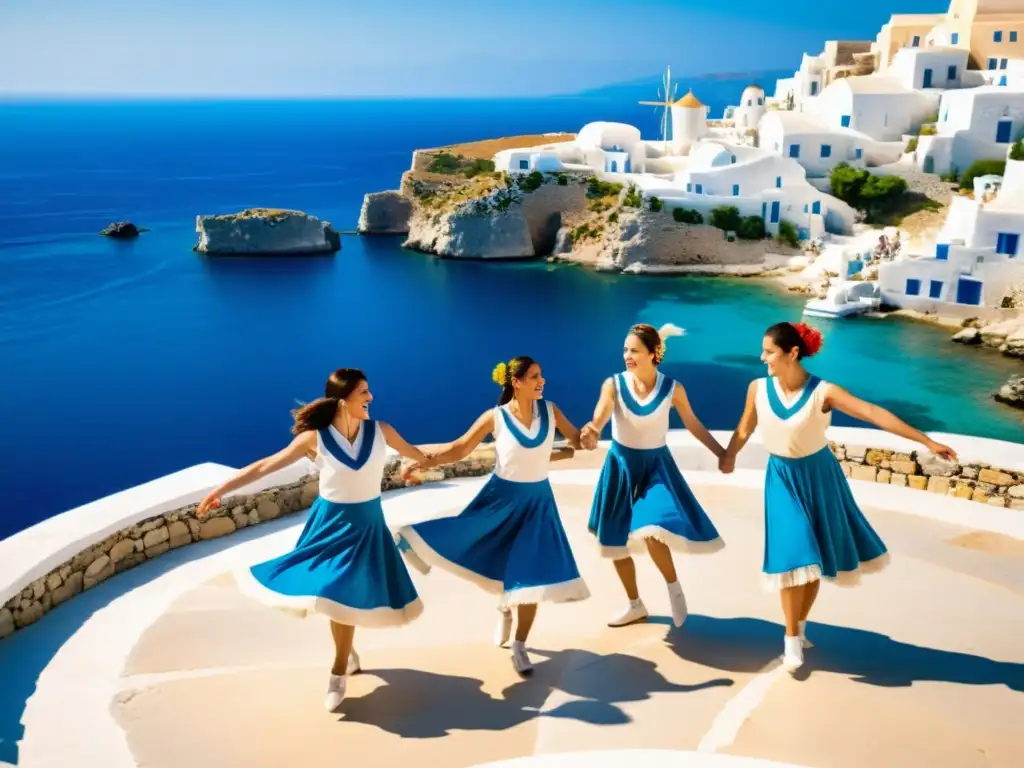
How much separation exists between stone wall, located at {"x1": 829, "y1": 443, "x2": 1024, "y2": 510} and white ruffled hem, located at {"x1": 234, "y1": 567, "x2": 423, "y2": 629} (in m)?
4.43

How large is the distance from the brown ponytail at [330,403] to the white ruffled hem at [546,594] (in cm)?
122

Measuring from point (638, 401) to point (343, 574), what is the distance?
1.84 metres

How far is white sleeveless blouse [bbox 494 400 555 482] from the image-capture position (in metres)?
5.20

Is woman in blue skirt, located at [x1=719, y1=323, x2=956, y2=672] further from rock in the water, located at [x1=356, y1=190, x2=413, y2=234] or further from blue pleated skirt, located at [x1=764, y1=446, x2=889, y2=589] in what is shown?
rock in the water, located at [x1=356, y1=190, x2=413, y2=234]

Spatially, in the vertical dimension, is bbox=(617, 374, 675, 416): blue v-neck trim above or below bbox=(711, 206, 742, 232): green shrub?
above

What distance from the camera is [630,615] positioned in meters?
5.67

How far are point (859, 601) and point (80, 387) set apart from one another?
35.4 metres

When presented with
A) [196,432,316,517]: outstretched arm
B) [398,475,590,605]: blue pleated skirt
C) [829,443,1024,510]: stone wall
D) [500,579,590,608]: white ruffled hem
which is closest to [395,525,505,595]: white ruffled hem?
[398,475,590,605]: blue pleated skirt

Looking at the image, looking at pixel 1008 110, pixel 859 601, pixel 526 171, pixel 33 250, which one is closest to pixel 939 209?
pixel 1008 110

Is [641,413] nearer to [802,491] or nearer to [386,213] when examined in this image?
[802,491]

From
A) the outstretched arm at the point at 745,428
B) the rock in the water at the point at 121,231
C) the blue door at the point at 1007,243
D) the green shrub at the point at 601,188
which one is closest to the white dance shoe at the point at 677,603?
the outstretched arm at the point at 745,428

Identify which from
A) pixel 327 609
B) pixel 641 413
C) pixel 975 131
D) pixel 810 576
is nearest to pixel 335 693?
pixel 327 609

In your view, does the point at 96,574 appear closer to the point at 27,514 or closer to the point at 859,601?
the point at 859,601

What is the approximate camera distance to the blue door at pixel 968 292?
38228 millimetres
